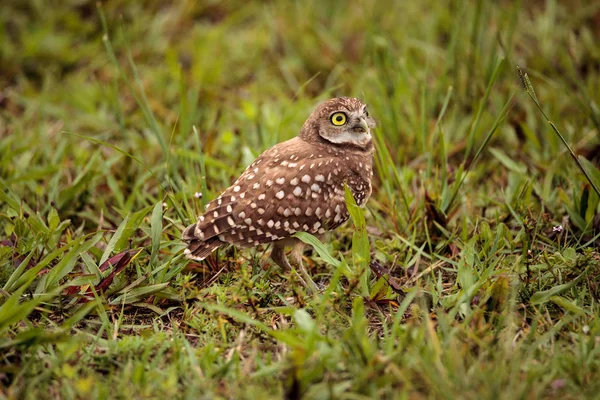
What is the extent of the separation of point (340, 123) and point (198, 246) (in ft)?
3.81

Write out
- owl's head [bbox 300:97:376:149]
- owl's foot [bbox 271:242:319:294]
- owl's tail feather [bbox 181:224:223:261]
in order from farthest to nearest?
owl's head [bbox 300:97:376:149] → owl's foot [bbox 271:242:319:294] → owl's tail feather [bbox 181:224:223:261]

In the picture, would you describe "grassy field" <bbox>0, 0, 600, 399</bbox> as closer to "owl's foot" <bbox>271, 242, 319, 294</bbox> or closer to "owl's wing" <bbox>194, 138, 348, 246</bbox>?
"owl's foot" <bbox>271, 242, 319, 294</bbox>

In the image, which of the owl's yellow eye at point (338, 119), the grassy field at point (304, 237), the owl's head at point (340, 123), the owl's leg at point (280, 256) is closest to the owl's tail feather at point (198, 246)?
the grassy field at point (304, 237)

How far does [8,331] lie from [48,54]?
12.2 ft

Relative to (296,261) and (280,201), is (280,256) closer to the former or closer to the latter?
(296,261)

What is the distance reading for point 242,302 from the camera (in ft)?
10.1

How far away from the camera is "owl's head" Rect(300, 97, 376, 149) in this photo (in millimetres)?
3828

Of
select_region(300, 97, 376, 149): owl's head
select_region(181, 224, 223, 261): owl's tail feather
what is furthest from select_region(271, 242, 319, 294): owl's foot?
select_region(300, 97, 376, 149): owl's head

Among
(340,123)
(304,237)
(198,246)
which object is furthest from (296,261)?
(340,123)

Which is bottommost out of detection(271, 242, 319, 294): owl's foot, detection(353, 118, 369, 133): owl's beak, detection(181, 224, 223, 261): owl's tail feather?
detection(271, 242, 319, 294): owl's foot

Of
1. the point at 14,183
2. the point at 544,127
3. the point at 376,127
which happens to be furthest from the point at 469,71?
the point at 14,183

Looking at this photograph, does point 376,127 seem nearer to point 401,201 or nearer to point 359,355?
point 401,201

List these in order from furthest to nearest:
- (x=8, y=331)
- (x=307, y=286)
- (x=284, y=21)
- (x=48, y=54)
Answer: (x=284, y=21), (x=48, y=54), (x=307, y=286), (x=8, y=331)

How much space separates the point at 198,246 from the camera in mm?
3363
